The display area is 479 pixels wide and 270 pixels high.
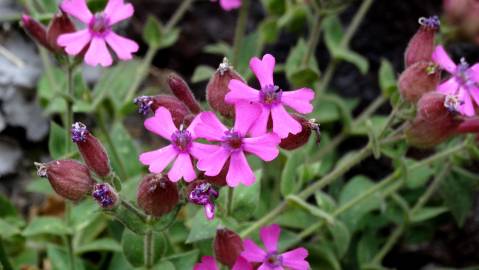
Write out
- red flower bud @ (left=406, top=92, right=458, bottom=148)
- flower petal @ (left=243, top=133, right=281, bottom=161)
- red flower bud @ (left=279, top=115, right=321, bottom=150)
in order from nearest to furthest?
flower petal @ (left=243, top=133, right=281, bottom=161) → red flower bud @ (left=279, top=115, right=321, bottom=150) → red flower bud @ (left=406, top=92, right=458, bottom=148)

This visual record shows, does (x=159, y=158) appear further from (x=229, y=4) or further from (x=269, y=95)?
(x=229, y=4)

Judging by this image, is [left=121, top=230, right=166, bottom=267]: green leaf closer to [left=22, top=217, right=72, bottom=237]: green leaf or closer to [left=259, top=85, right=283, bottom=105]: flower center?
[left=22, top=217, right=72, bottom=237]: green leaf

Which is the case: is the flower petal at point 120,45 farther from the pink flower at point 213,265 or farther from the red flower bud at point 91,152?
the pink flower at point 213,265

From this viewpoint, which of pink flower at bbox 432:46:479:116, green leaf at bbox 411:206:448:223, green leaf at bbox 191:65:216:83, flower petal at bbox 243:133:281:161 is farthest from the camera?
green leaf at bbox 191:65:216:83

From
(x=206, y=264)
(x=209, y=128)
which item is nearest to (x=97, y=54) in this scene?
(x=209, y=128)

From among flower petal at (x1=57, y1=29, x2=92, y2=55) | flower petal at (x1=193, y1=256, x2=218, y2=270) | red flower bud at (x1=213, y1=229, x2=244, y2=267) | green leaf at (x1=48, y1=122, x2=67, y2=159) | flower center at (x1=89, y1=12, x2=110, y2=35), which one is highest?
flower center at (x1=89, y1=12, x2=110, y2=35)

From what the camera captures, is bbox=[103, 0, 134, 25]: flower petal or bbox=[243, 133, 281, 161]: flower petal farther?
bbox=[103, 0, 134, 25]: flower petal

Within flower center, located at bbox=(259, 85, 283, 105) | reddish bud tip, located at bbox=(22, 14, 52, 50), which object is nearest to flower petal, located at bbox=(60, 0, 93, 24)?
reddish bud tip, located at bbox=(22, 14, 52, 50)

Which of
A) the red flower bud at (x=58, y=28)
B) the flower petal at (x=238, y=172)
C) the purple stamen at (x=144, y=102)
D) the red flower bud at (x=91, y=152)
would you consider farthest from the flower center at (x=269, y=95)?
the red flower bud at (x=58, y=28)
